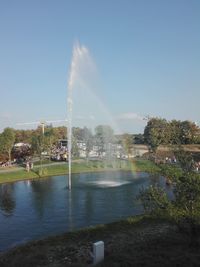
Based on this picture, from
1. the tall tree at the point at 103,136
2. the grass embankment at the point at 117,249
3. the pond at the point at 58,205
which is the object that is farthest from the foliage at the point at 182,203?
the tall tree at the point at 103,136

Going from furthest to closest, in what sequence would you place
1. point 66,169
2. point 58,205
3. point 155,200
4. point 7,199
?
point 66,169
point 7,199
point 58,205
point 155,200

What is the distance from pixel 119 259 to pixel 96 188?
30943 millimetres

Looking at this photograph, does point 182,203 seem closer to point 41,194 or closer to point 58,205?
point 58,205

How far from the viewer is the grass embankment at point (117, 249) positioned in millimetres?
16531

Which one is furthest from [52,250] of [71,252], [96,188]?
[96,188]

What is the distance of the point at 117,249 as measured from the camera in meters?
18.8

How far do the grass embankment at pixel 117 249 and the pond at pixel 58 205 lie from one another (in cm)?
488

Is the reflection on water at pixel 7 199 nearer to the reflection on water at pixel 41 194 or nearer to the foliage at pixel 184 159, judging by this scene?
Result: the reflection on water at pixel 41 194

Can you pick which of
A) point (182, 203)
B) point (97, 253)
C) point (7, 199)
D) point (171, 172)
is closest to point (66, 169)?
point (7, 199)

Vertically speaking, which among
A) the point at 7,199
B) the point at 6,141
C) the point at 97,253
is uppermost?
the point at 6,141

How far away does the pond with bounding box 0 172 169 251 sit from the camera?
2831 centimetres

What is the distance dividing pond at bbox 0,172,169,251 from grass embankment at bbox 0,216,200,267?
16.0 feet

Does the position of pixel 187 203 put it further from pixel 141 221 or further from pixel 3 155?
pixel 3 155

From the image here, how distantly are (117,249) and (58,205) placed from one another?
1905 cm
